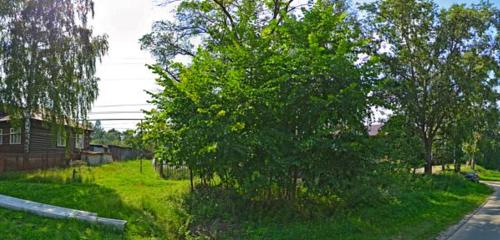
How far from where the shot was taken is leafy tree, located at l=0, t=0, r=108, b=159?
19578mm

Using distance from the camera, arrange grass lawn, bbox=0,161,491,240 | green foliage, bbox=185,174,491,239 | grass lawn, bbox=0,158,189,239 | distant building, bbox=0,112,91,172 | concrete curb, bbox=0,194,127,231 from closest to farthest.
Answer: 1. grass lawn, bbox=0,158,189,239
2. grass lawn, bbox=0,161,491,240
3. concrete curb, bbox=0,194,127,231
4. green foliage, bbox=185,174,491,239
5. distant building, bbox=0,112,91,172

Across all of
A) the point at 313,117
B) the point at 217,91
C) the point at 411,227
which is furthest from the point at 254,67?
the point at 411,227

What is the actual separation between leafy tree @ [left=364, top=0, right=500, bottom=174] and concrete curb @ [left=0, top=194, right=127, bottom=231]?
1659 centimetres

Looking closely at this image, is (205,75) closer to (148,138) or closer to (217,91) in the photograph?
(217,91)

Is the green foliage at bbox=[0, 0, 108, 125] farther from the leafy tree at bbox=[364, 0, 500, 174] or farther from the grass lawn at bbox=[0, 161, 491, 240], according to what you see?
the leafy tree at bbox=[364, 0, 500, 174]

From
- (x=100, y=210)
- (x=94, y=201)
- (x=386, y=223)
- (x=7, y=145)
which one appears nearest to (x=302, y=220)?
(x=386, y=223)

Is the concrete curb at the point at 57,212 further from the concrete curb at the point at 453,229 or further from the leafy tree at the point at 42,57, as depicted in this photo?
the leafy tree at the point at 42,57

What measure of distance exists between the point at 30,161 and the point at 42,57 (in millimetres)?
5592

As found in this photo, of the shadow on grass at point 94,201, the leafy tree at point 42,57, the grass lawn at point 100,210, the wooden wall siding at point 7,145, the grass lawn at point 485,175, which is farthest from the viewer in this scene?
the grass lawn at point 485,175


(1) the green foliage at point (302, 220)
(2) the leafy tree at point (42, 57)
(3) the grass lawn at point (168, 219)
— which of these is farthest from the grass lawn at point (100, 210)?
(2) the leafy tree at point (42, 57)

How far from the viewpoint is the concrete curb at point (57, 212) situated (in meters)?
9.57

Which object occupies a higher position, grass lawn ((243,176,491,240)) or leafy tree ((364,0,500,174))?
leafy tree ((364,0,500,174))

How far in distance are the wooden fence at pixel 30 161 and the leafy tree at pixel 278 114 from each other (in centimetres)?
1210

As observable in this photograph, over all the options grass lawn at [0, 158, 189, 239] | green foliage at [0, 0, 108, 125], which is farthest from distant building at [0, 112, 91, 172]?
grass lawn at [0, 158, 189, 239]
